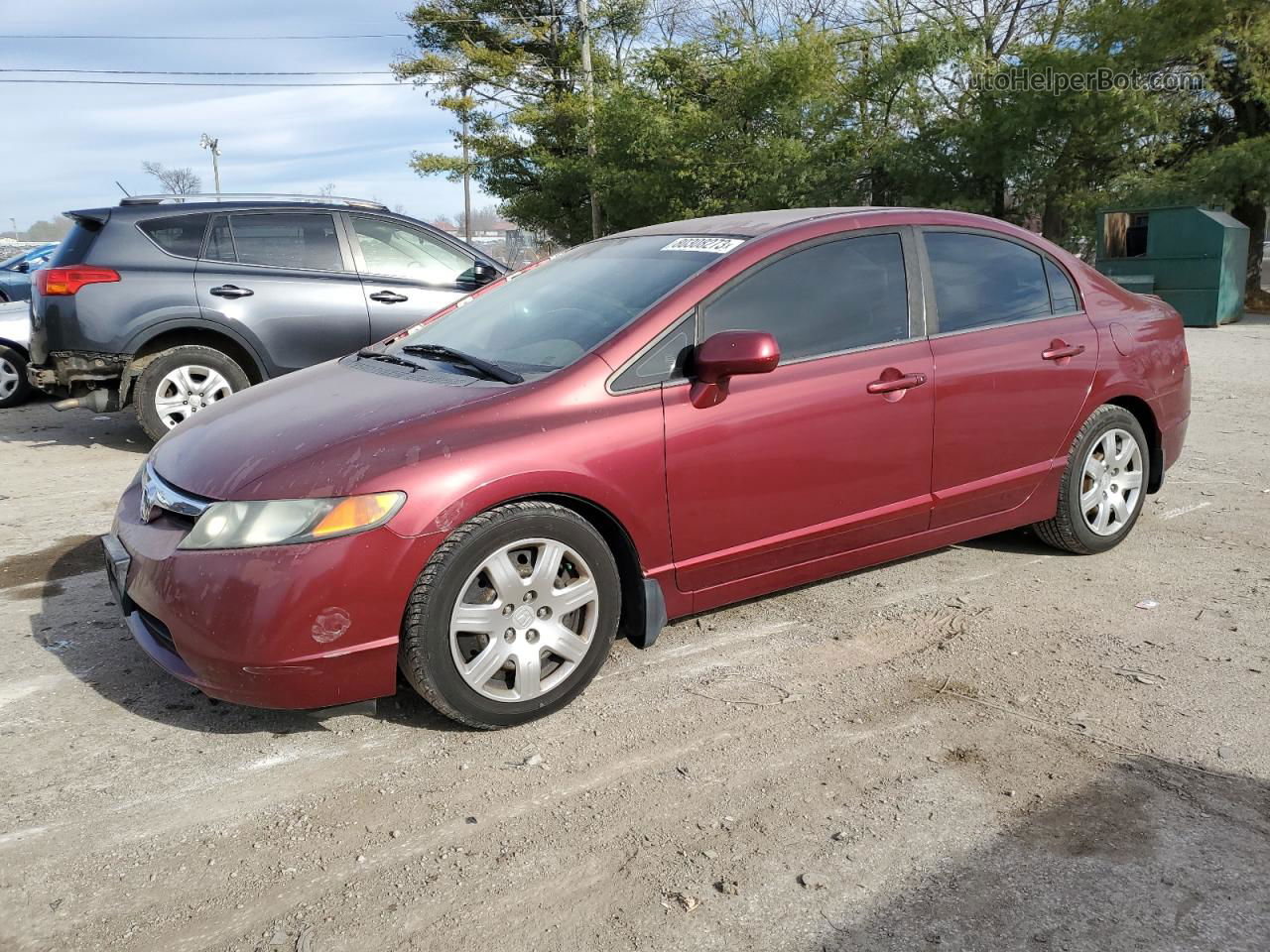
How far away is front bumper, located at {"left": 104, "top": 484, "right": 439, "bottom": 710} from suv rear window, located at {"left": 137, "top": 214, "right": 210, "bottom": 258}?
498cm

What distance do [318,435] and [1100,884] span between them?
244 centimetres

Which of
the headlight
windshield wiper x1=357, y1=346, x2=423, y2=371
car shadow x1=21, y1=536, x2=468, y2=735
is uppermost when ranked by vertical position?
windshield wiper x1=357, y1=346, x2=423, y2=371

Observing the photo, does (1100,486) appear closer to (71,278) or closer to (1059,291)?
(1059,291)

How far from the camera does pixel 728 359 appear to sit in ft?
11.2

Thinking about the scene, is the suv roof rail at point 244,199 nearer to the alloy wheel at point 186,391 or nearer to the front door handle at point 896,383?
the alloy wheel at point 186,391

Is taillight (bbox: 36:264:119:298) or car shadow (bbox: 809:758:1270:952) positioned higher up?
taillight (bbox: 36:264:119:298)

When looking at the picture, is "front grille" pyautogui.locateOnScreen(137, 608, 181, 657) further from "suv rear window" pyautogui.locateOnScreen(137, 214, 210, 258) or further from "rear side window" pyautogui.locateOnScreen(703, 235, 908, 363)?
"suv rear window" pyautogui.locateOnScreen(137, 214, 210, 258)

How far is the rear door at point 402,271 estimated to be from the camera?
25.2 ft

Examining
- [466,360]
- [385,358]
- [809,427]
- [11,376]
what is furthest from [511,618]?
[11,376]

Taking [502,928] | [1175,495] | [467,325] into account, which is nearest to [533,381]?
[467,325]

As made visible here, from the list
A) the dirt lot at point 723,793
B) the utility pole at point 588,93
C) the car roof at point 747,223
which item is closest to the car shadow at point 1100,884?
the dirt lot at point 723,793

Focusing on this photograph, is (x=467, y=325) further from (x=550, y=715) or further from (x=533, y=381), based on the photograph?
(x=550, y=715)

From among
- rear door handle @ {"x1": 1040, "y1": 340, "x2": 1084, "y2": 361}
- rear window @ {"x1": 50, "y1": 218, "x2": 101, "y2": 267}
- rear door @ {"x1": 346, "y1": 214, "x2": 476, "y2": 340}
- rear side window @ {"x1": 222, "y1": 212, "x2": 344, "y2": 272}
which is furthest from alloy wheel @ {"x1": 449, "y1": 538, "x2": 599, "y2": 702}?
rear window @ {"x1": 50, "y1": 218, "x2": 101, "y2": 267}

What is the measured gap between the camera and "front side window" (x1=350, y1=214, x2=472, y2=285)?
7.82m
